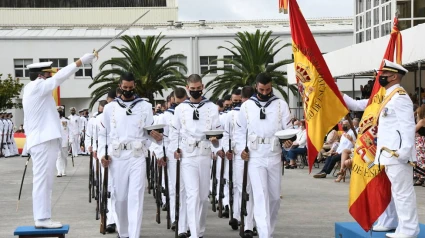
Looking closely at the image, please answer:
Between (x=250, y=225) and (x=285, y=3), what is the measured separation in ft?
10.1

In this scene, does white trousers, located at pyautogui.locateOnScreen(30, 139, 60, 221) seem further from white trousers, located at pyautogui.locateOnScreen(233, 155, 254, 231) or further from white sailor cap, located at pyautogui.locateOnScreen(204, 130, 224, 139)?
white trousers, located at pyautogui.locateOnScreen(233, 155, 254, 231)

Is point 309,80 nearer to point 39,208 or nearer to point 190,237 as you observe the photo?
point 190,237

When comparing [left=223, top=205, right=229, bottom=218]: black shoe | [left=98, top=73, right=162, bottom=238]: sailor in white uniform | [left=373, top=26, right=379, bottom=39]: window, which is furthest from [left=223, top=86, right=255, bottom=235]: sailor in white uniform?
[left=373, top=26, right=379, bottom=39]: window

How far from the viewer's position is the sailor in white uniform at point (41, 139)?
34.4ft

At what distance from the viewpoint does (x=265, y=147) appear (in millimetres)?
11070

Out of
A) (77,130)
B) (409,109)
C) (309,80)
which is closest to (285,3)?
(309,80)

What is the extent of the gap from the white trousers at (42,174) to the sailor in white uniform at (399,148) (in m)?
3.91

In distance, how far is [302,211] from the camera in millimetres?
15352

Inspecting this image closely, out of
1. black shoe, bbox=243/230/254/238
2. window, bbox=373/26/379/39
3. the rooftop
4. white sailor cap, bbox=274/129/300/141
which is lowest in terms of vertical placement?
black shoe, bbox=243/230/254/238

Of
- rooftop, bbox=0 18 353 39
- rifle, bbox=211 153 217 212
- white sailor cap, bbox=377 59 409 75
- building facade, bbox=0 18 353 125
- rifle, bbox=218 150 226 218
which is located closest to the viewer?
white sailor cap, bbox=377 59 409 75

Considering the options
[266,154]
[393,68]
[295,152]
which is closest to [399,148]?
[393,68]

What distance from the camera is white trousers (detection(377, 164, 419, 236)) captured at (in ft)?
31.4

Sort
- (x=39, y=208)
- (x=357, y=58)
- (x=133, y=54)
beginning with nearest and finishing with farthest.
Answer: (x=39, y=208), (x=357, y=58), (x=133, y=54)

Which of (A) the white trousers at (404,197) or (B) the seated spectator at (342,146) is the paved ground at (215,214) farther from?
(A) the white trousers at (404,197)
